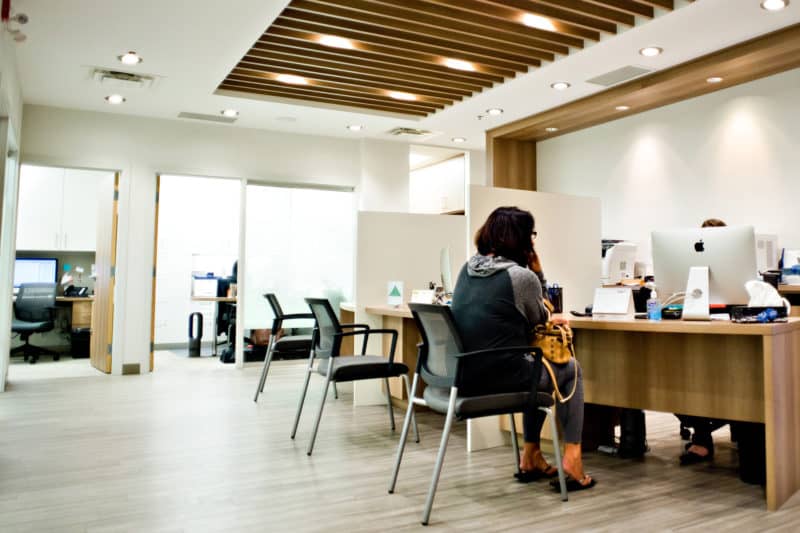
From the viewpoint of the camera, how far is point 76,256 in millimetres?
8914

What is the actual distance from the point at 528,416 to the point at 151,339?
5.42 meters

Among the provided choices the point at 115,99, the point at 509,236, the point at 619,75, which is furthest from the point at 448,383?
the point at 115,99

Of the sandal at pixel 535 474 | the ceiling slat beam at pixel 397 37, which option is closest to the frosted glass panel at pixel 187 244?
the ceiling slat beam at pixel 397 37

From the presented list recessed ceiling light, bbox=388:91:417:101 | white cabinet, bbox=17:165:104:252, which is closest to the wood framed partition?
recessed ceiling light, bbox=388:91:417:101

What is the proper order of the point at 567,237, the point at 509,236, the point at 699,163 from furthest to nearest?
the point at 699,163, the point at 567,237, the point at 509,236

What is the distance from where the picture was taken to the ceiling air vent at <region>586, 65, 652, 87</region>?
5652mm

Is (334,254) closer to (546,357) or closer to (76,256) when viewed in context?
(76,256)

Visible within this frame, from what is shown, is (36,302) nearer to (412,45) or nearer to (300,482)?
(412,45)

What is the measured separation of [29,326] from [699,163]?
817 centimetres

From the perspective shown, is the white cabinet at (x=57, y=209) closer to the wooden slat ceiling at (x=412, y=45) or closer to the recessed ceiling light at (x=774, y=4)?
the wooden slat ceiling at (x=412, y=45)

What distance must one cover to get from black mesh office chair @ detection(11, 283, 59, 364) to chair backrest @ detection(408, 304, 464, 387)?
6.80 m

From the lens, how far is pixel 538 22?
15.4ft

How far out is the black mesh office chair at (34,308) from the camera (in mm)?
7836

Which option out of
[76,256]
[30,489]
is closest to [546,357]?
[30,489]
